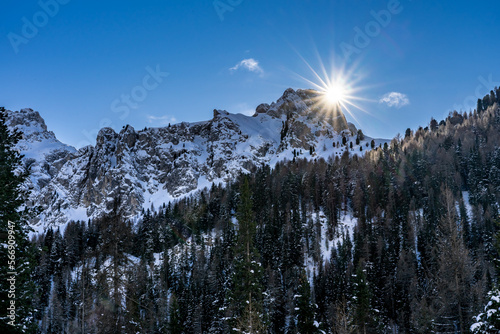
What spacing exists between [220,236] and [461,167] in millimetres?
101782

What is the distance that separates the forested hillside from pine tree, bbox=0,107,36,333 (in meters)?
1.16

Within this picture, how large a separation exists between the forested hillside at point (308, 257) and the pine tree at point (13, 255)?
1162 mm

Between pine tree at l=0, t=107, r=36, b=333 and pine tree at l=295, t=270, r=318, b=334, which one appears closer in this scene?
pine tree at l=0, t=107, r=36, b=333

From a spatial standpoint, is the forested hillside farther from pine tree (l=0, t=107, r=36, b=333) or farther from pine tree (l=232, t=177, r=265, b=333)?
pine tree (l=0, t=107, r=36, b=333)

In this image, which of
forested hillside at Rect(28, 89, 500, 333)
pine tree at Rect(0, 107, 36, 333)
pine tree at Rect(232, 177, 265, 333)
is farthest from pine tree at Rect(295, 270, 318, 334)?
pine tree at Rect(0, 107, 36, 333)

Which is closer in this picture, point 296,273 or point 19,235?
point 19,235

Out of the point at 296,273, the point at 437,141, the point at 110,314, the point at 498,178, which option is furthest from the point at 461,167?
the point at 110,314

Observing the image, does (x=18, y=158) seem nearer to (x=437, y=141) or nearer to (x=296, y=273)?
(x=296, y=273)

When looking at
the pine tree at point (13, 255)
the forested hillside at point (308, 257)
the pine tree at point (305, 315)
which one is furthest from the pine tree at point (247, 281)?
the pine tree at point (13, 255)

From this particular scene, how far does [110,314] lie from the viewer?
20.7 metres

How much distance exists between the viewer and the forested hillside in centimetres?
2520

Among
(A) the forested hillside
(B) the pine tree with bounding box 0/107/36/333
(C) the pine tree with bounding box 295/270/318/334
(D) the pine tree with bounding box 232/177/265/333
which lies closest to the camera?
(B) the pine tree with bounding box 0/107/36/333

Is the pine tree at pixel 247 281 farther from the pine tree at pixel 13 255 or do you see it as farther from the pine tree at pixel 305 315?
the pine tree at pixel 13 255

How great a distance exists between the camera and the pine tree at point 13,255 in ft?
46.6
